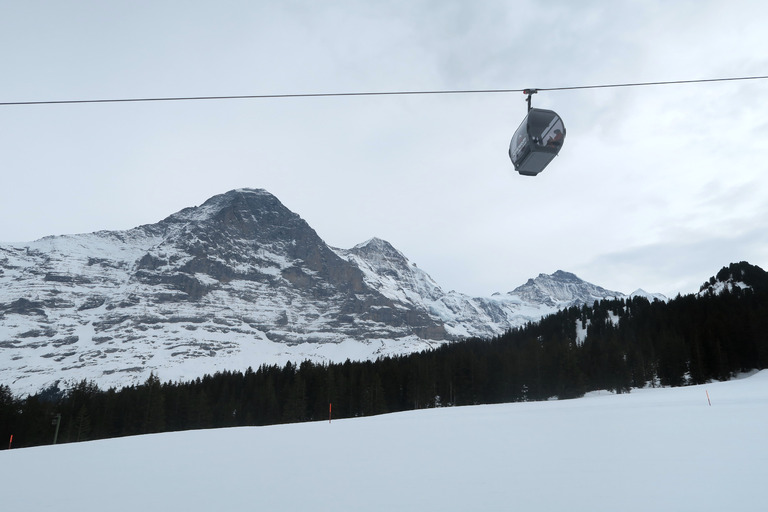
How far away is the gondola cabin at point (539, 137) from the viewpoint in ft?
39.4

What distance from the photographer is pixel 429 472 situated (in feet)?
32.8

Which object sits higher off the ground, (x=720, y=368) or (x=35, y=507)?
(x=720, y=368)

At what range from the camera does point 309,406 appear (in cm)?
7625

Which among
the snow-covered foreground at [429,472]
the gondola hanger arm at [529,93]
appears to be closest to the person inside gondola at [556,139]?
the gondola hanger arm at [529,93]

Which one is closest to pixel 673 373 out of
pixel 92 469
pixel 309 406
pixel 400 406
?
pixel 400 406

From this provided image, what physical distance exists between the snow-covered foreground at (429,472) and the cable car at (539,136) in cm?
767

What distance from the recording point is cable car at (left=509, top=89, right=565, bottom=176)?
1198cm

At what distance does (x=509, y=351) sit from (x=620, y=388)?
1888cm

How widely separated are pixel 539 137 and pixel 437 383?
6810cm

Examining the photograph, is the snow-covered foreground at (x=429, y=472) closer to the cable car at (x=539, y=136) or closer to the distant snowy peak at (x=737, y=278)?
the cable car at (x=539, y=136)

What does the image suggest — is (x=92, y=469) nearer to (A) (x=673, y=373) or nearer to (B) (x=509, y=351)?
(A) (x=673, y=373)

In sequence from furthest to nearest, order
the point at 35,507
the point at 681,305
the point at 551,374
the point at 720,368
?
the point at 681,305 → the point at 551,374 → the point at 720,368 → the point at 35,507

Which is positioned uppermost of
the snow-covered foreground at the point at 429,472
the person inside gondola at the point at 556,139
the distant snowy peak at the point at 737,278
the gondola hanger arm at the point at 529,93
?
the distant snowy peak at the point at 737,278

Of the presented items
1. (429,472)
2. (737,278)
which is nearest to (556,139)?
(429,472)
